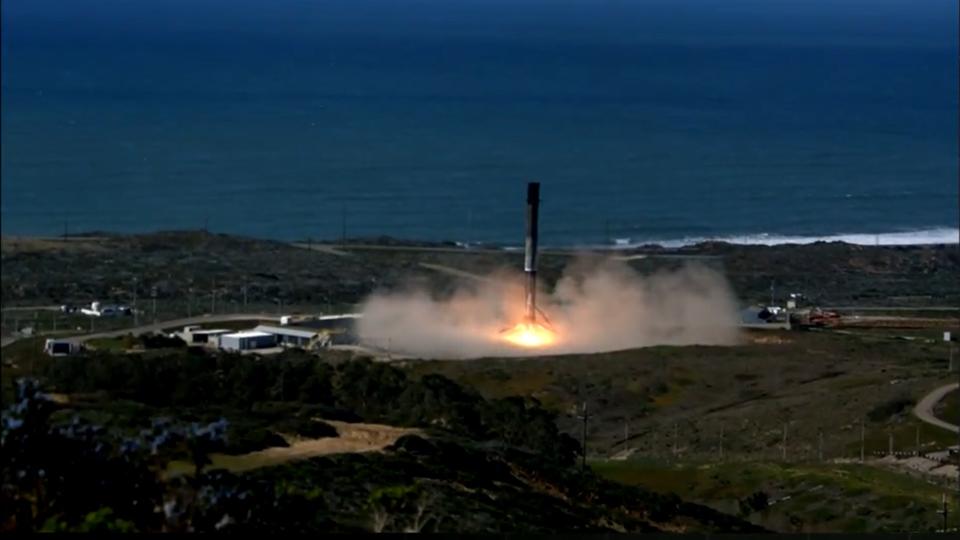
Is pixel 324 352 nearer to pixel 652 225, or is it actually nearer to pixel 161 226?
pixel 161 226

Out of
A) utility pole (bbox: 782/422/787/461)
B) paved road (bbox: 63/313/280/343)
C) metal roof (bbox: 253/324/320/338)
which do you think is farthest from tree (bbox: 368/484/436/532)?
utility pole (bbox: 782/422/787/461)

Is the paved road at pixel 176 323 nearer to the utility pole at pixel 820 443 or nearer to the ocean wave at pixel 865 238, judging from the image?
the ocean wave at pixel 865 238

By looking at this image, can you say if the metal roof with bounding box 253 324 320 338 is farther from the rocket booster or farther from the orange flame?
the orange flame

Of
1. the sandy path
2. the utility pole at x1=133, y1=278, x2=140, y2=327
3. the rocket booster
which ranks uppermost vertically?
the rocket booster

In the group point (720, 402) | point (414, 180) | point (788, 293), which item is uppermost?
point (414, 180)

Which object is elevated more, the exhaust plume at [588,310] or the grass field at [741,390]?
the exhaust plume at [588,310]

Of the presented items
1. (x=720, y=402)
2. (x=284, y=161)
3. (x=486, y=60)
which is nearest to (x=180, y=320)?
(x=284, y=161)

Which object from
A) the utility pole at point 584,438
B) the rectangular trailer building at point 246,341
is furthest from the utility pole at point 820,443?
the rectangular trailer building at point 246,341
